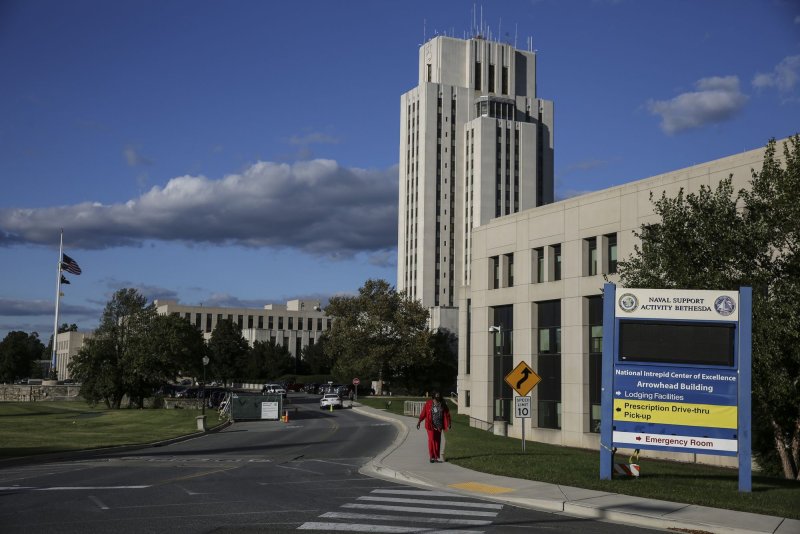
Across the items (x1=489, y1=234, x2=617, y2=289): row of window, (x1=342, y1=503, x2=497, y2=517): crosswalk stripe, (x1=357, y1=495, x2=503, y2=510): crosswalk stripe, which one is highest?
(x1=489, y1=234, x2=617, y2=289): row of window

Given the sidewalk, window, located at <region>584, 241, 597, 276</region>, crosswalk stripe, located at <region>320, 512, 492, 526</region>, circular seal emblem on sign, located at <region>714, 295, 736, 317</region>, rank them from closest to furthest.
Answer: crosswalk stripe, located at <region>320, 512, 492, 526</region> < the sidewalk < circular seal emblem on sign, located at <region>714, 295, 736, 317</region> < window, located at <region>584, 241, 597, 276</region>

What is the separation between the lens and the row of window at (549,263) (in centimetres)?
3959

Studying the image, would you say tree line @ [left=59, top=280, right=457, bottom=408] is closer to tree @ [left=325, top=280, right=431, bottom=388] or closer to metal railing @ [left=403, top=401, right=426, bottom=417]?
tree @ [left=325, top=280, right=431, bottom=388]

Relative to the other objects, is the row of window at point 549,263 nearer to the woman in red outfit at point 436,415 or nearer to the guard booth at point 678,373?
the woman in red outfit at point 436,415

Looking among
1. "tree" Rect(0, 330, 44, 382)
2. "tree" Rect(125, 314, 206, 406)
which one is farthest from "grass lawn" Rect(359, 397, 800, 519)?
"tree" Rect(0, 330, 44, 382)

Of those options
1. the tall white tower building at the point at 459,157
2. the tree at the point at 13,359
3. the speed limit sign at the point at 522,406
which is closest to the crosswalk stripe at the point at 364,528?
the speed limit sign at the point at 522,406

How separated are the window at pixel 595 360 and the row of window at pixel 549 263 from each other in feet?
5.55

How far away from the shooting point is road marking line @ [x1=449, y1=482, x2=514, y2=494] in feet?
53.8

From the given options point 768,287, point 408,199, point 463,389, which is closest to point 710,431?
point 768,287

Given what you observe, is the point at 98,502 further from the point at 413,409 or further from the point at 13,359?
the point at 13,359

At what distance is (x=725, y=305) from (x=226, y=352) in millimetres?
115505

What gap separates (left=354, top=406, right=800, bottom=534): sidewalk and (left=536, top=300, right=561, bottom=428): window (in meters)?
22.8

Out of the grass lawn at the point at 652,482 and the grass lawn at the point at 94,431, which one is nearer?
the grass lawn at the point at 652,482

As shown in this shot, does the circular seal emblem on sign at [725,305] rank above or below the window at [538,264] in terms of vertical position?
below
